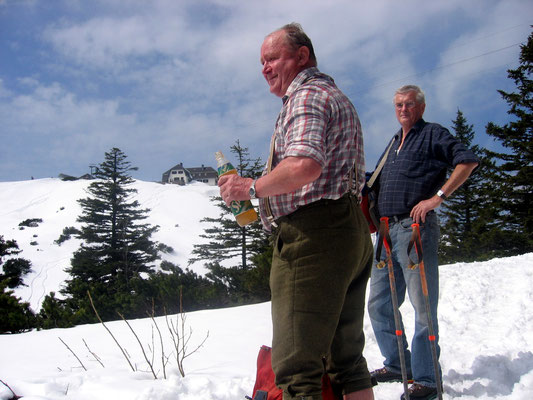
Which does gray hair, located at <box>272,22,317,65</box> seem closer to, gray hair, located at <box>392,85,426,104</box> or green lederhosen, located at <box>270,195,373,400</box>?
green lederhosen, located at <box>270,195,373,400</box>

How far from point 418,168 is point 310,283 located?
63.7 inches

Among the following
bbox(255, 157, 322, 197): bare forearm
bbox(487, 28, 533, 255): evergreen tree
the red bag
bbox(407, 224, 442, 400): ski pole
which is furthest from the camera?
bbox(487, 28, 533, 255): evergreen tree

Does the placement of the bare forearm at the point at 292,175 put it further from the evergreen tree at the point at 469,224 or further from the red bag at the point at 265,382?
the evergreen tree at the point at 469,224

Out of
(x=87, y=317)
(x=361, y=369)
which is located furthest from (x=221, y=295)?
(x=361, y=369)

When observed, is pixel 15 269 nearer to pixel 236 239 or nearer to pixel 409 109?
pixel 236 239

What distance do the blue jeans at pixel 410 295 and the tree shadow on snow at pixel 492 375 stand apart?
10.9 inches

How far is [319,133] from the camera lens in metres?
1.43

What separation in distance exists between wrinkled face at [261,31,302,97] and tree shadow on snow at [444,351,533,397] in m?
2.23

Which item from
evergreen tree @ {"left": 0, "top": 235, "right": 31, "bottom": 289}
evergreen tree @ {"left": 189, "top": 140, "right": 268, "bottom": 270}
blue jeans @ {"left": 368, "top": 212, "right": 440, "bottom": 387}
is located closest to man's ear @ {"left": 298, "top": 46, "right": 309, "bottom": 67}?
blue jeans @ {"left": 368, "top": 212, "right": 440, "bottom": 387}

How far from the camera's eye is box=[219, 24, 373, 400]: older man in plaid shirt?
1442 mm

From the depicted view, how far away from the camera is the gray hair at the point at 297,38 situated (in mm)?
1691

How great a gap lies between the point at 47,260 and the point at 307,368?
47.0 m

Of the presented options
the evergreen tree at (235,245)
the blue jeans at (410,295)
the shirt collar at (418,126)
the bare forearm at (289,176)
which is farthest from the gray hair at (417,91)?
the evergreen tree at (235,245)

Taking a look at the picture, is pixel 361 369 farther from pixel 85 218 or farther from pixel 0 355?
pixel 85 218
